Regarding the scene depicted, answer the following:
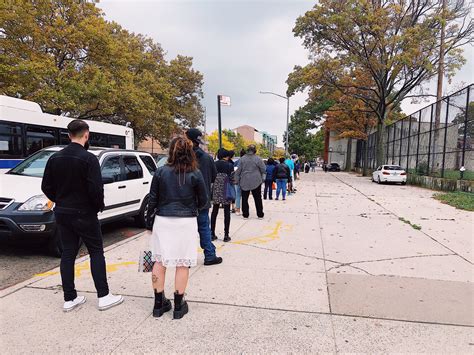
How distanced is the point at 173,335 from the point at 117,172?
4299 millimetres

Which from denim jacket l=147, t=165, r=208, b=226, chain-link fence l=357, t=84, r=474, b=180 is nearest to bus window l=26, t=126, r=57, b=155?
denim jacket l=147, t=165, r=208, b=226

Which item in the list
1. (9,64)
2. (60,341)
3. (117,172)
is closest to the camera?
(60,341)

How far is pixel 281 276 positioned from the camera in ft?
14.8

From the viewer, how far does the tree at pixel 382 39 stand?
80.9ft

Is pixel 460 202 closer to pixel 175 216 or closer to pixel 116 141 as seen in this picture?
pixel 175 216

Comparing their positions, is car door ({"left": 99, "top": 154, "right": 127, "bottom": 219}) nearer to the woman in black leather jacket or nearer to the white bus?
the woman in black leather jacket

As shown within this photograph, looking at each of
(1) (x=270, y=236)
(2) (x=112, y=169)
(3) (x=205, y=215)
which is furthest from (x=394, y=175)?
(3) (x=205, y=215)

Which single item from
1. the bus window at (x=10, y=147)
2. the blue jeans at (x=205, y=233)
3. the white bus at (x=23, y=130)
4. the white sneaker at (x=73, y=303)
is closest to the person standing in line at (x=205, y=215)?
the blue jeans at (x=205, y=233)

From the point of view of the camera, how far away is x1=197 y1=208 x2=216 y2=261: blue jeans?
4.75m

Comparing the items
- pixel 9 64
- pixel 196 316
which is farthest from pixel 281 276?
pixel 9 64

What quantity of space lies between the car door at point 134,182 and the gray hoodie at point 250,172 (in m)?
2.21

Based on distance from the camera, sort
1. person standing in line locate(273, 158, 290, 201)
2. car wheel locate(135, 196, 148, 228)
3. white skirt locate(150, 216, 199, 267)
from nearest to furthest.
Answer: white skirt locate(150, 216, 199, 267)
car wheel locate(135, 196, 148, 228)
person standing in line locate(273, 158, 290, 201)

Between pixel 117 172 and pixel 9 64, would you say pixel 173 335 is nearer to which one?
pixel 117 172

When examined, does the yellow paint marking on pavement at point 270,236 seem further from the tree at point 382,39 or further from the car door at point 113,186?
the tree at point 382,39
